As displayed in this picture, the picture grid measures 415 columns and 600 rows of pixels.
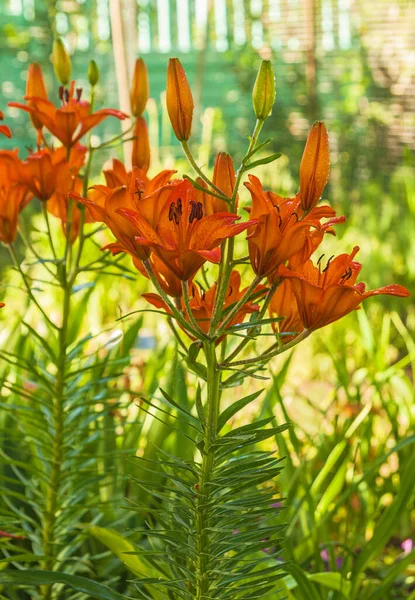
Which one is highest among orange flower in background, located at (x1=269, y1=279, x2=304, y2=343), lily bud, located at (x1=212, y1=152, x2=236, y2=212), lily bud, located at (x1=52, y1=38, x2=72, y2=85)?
lily bud, located at (x1=52, y1=38, x2=72, y2=85)

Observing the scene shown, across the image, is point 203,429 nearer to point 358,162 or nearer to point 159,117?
point 358,162

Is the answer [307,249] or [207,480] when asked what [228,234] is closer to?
[307,249]

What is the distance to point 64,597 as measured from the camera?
1091 mm

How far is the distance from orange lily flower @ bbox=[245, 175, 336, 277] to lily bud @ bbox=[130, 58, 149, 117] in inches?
13.7

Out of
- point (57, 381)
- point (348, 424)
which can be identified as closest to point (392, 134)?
point (348, 424)

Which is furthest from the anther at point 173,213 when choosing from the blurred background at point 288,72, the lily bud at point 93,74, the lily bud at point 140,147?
the blurred background at point 288,72

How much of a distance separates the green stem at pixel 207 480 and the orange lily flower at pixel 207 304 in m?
0.03

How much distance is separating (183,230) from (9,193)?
1.04 ft

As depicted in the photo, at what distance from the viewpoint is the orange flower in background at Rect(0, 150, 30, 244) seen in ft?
2.80

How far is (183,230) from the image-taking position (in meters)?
→ 0.61

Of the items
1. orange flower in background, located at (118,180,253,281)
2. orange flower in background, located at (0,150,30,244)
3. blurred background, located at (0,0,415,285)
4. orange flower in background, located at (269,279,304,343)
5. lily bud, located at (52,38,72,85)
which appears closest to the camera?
orange flower in background, located at (118,180,253,281)

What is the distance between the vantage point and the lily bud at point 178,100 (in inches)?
25.1

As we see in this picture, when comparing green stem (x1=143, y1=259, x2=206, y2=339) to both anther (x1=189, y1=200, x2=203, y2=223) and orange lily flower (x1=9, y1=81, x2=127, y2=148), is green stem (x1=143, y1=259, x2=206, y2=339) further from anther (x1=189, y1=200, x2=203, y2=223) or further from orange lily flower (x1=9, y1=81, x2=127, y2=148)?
orange lily flower (x1=9, y1=81, x2=127, y2=148)

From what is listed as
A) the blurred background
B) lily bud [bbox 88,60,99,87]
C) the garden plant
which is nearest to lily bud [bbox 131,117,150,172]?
the garden plant
